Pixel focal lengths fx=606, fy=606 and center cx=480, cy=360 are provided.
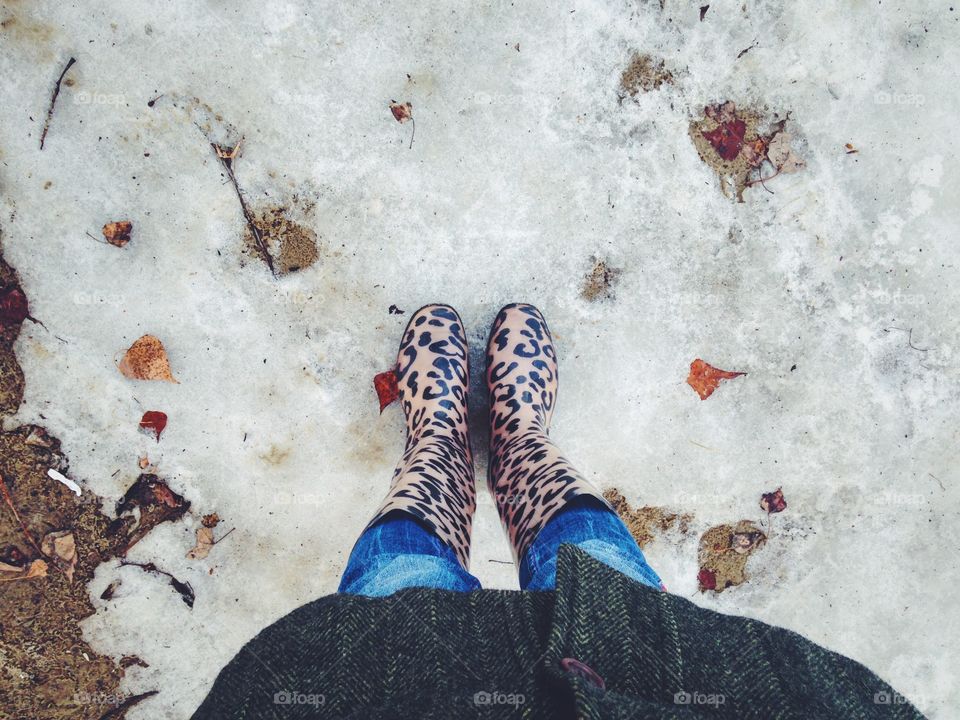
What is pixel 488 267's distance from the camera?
2129 mm

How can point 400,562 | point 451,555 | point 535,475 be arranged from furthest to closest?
point 535,475
point 451,555
point 400,562

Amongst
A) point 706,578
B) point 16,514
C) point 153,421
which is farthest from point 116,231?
point 706,578

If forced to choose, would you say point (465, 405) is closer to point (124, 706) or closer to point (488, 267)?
point (488, 267)

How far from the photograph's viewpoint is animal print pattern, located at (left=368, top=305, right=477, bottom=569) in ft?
5.96

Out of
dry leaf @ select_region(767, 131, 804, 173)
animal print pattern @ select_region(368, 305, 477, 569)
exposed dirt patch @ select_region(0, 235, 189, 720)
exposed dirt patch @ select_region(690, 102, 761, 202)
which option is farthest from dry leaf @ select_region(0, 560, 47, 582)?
dry leaf @ select_region(767, 131, 804, 173)

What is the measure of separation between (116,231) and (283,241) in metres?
0.54

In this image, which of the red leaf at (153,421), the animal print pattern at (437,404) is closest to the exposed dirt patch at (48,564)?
the red leaf at (153,421)

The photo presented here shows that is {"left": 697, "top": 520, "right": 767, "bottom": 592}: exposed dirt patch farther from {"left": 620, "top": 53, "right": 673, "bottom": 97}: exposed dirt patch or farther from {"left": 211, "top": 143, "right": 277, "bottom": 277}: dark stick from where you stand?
{"left": 211, "top": 143, "right": 277, "bottom": 277}: dark stick

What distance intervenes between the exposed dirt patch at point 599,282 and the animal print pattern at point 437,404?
46cm

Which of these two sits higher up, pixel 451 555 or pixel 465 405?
pixel 465 405

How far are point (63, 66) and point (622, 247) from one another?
193 centimetres

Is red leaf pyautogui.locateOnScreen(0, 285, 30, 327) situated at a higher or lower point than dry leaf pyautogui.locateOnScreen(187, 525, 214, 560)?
higher

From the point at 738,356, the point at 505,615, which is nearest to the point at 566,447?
the point at 738,356

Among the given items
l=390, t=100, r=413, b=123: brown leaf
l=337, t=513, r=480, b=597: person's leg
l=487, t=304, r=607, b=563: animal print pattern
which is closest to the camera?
l=337, t=513, r=480, b=597: person's leg
